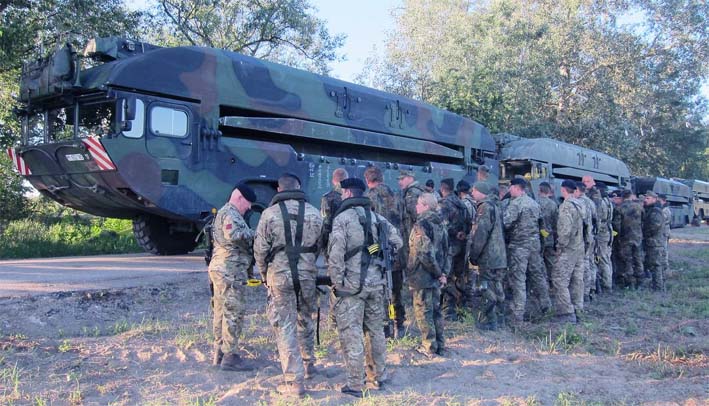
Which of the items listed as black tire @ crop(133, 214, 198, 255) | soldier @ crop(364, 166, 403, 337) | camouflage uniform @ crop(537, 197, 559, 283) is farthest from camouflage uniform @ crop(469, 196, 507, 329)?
black tire @ crop(133, 214, 198, 255)

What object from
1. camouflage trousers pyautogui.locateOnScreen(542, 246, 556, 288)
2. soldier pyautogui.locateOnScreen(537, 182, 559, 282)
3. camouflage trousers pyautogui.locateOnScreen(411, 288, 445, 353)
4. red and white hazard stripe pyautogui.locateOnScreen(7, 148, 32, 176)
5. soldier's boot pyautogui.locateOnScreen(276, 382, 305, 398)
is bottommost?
soldier's boot pyautogui.locateOnScreen(276, 382, 305, 398)

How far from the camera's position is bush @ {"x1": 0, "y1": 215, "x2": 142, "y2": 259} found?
38.5 ft

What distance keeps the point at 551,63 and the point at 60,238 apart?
1921 centimetres

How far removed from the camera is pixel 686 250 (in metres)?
15.5

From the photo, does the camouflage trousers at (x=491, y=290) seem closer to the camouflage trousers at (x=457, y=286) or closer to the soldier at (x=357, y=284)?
the camouflage trousers at (x=457, y=286)

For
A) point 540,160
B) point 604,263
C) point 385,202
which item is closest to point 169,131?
point 385,202

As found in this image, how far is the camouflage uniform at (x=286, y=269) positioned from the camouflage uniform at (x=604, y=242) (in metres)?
6.14

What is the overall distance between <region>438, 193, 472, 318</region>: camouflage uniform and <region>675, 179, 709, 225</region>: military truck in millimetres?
25451

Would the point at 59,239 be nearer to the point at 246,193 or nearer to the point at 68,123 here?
the point at 68,123

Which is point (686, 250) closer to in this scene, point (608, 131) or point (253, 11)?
point (608, 131)

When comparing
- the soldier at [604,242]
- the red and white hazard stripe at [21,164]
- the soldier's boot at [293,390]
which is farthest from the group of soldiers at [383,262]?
the red and white hazard stripe at [21,164]

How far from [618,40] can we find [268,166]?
21249mm

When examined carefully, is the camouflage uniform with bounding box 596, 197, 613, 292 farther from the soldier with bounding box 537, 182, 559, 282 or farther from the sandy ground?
the sandy ground

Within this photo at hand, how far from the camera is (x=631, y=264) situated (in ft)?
33.0
